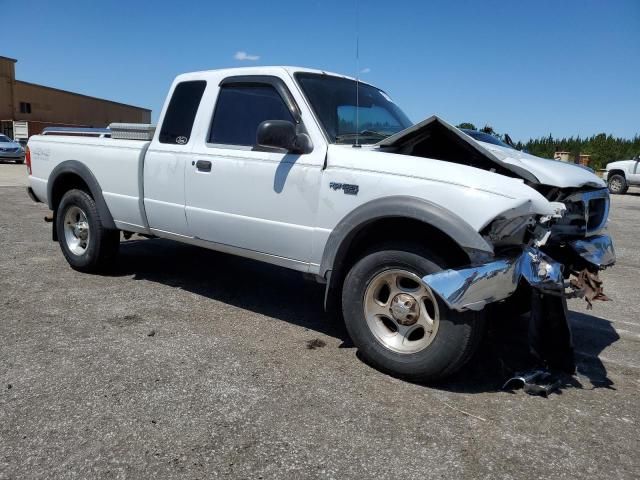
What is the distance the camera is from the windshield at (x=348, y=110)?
4.03 m

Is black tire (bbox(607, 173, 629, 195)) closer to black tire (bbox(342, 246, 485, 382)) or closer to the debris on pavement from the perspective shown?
the debris on pavement

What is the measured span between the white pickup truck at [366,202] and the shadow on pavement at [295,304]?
518 millimetres

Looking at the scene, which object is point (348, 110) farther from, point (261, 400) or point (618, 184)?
point (618, 184)

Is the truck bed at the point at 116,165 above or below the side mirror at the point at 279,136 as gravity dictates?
below

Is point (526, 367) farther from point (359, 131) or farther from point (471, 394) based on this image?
point (359, 131)

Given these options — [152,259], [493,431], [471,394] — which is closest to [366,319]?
[471,394]

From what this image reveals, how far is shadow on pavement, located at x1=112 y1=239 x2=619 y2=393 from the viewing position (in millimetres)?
3646

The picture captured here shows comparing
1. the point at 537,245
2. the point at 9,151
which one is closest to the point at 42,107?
the point at 9,151

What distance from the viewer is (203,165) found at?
174 inches

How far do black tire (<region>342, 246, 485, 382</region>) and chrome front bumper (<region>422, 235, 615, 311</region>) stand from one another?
168 mm

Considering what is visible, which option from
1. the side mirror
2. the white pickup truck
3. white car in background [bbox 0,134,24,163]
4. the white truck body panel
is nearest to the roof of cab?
the white pickup truck

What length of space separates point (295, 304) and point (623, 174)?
18.0 metres

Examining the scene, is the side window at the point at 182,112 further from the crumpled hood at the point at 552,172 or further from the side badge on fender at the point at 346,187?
the crumpled hood at the point at 552,172

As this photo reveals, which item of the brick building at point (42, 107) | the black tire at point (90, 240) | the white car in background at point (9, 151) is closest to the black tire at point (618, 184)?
the black tire at point (90, 240)
